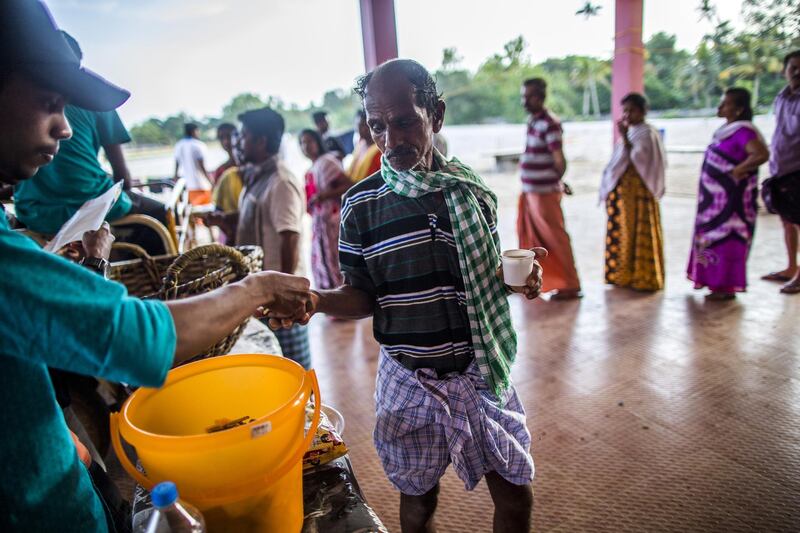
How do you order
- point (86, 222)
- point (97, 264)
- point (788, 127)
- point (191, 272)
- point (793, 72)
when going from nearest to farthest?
point (97, 264) → point (86, 222) → point (191, 272) → point (793, 72) → point (788, 127)

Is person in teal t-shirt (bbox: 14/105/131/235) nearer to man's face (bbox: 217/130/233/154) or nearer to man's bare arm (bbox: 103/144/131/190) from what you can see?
man's bare arm (bbox: 103/144/131/190)

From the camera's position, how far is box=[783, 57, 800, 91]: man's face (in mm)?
3697

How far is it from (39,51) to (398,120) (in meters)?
0.78

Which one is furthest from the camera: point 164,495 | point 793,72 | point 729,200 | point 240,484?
point 729,200

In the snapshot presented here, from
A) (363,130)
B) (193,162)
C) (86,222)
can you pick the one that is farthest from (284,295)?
(193,162)

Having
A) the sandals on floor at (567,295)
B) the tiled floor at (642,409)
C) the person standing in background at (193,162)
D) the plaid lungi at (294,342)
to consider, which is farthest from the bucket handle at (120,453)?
the person standing in background at (193,162)

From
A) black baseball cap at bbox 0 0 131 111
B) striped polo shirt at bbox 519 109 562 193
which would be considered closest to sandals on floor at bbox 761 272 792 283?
striped polo shirt at bbox 519 109 562 193

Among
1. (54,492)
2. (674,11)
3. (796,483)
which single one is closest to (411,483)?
(54,492)

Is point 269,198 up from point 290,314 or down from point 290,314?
up

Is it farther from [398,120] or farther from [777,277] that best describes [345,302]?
[777,277]

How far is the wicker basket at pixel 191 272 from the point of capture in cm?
156

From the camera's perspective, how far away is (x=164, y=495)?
739mm

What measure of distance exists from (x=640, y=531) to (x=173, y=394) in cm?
182

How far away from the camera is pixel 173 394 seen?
1041 millimetres
